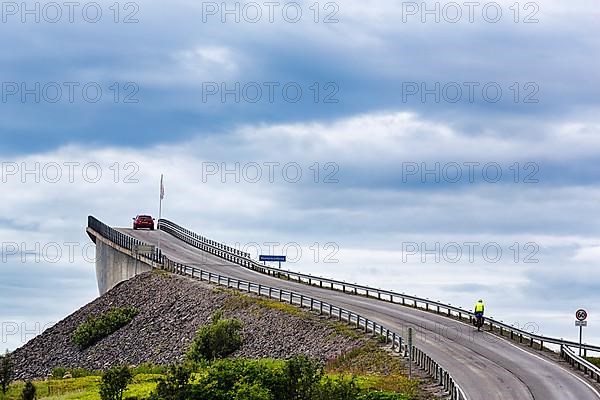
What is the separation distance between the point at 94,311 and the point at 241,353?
103ft

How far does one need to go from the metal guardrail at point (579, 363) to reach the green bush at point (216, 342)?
22.0 m

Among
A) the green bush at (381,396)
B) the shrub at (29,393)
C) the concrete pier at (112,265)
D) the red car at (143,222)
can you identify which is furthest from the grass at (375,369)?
the red car at (143,222)

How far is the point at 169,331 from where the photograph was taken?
7688 centimetres

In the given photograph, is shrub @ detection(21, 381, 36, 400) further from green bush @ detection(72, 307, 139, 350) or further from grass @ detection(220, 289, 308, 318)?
green bush @ detection(72, 307, 139, 350)

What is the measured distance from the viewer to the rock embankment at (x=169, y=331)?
206 ft

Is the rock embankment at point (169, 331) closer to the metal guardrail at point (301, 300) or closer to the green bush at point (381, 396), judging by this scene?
the metal guardrail at point (301, 300)

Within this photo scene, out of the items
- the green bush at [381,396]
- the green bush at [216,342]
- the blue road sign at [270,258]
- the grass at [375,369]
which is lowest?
the green bush at [381,396]

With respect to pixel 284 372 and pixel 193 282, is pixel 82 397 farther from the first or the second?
pixel 193 282

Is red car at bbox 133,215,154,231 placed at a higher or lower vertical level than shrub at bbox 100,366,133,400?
higher

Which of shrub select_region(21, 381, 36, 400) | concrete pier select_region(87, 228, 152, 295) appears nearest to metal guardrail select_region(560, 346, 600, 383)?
shrub select_region(21, 381, 36, 400)

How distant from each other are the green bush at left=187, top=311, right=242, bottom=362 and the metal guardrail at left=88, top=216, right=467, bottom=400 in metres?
5.92

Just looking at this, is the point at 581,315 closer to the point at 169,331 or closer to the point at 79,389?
the point at 79,389

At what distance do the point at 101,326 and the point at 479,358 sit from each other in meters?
41.4

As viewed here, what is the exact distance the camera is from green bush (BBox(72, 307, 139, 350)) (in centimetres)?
8306
